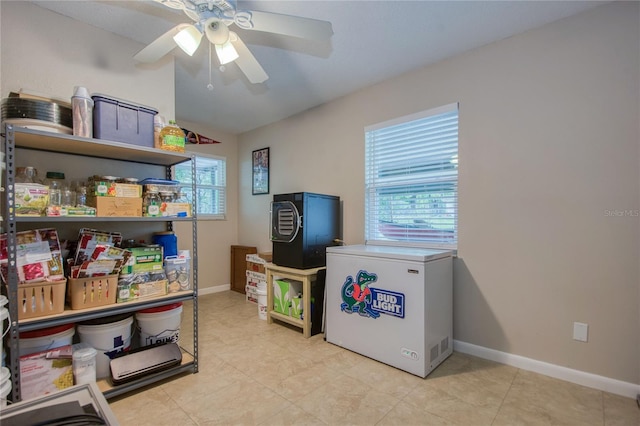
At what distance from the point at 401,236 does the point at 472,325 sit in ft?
3.09

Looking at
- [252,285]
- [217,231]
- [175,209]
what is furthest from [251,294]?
[175,209]

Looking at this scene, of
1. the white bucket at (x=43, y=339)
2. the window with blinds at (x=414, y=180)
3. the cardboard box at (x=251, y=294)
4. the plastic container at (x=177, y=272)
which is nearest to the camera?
the white bucket at (x=43, y=339)

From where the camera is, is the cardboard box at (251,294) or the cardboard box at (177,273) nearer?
the cardboard box at (177,273)

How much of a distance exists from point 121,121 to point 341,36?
1.64 meters

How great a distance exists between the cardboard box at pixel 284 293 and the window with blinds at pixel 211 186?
6.50ft

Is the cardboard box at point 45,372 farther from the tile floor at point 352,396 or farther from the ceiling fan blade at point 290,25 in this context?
the ceiling fan blade at point 290,25

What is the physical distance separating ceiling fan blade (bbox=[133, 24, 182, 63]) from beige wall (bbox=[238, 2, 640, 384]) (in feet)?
6.56

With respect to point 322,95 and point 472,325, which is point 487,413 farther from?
point 322,95

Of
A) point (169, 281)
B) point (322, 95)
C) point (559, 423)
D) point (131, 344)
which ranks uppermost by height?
point (322, 95)

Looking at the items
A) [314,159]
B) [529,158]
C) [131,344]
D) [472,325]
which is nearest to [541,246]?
[529,158]

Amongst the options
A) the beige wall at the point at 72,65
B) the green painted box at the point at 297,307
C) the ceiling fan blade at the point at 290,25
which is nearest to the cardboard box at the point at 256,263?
the green painted box at the point at 297,307

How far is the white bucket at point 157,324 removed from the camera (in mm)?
2082

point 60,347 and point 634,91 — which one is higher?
point 634,91

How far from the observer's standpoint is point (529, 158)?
86.1 inches
